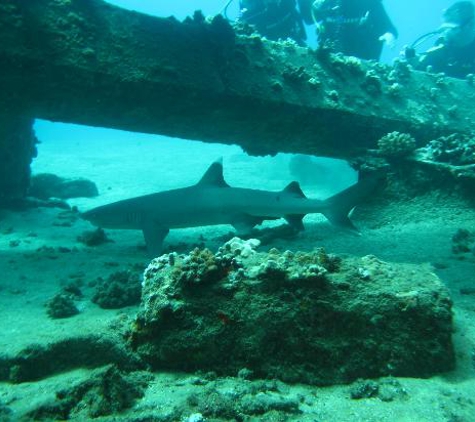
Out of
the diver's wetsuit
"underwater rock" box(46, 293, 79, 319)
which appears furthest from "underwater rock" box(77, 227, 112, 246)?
the diver's wetsuit

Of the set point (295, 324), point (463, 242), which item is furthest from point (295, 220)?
point (295, 324)

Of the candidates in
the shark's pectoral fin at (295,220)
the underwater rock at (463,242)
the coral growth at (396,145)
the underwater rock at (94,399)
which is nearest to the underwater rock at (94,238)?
the shark's pectoral fin at (295,220)

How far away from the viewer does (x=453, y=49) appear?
14.9 m

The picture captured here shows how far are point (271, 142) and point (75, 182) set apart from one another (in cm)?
1007

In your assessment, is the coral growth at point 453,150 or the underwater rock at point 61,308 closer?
the underwater rock at point 61,308

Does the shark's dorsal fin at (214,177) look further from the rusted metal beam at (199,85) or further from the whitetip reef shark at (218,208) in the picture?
the rusted metal beam at (199,85)

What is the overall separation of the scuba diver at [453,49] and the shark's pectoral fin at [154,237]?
12.5 meters

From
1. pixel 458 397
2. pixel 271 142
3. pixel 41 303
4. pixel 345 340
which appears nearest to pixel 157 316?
pixel 345 340

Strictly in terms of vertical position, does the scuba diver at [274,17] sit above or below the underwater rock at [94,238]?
above

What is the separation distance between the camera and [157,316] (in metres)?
3.32

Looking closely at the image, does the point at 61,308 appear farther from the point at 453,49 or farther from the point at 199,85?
the point at 453,49

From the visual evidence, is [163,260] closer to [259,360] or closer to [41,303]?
[259,360]

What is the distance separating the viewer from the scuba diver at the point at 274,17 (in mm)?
14648

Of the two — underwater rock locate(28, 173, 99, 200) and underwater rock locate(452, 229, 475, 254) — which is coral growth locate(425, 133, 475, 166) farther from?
underwater rock locate(28, 173, 99, 200)
